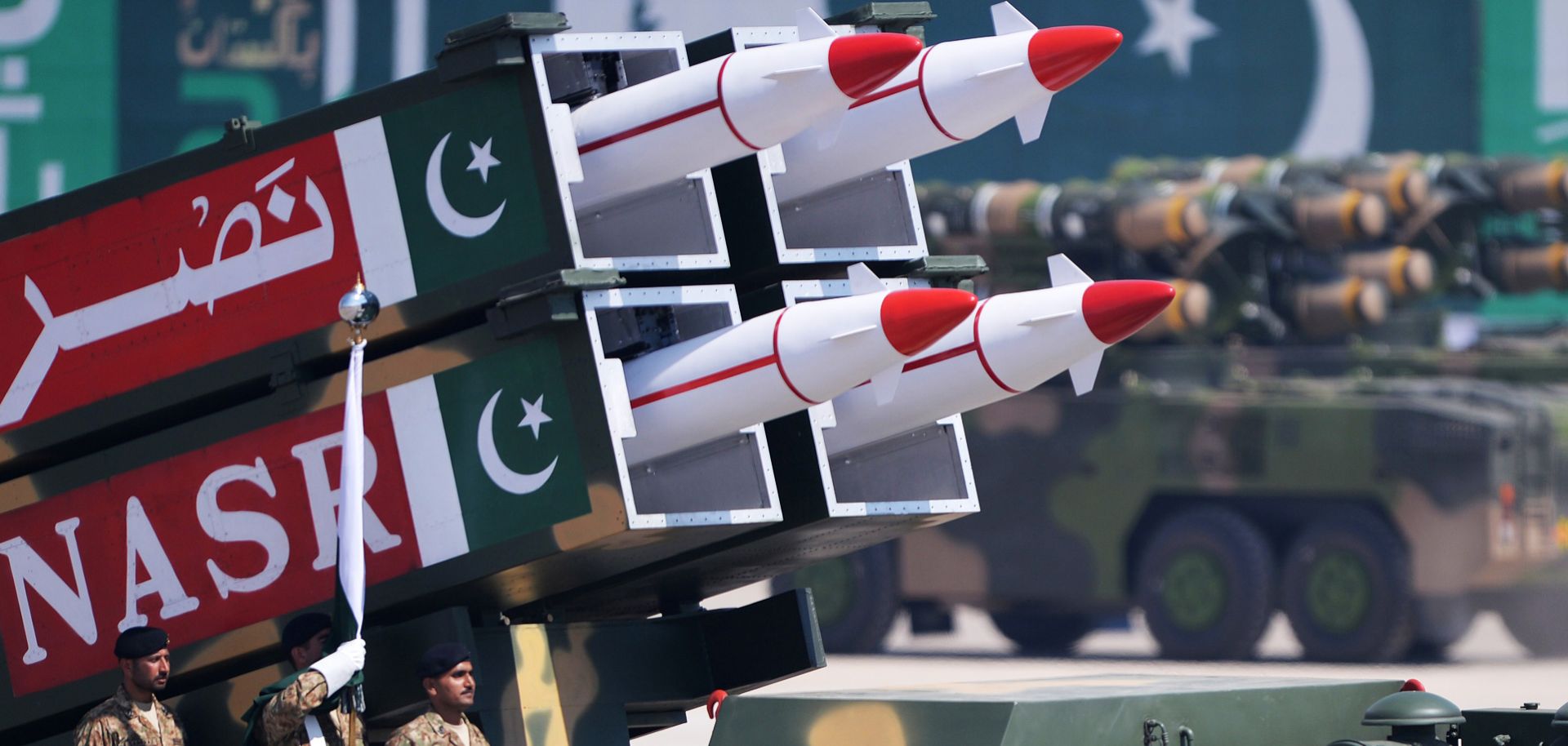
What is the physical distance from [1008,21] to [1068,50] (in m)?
0.27

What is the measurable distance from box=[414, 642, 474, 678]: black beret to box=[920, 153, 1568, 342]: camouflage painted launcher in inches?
421

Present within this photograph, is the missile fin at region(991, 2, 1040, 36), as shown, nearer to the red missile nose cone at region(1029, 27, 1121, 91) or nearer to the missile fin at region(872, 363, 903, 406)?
the red missile nose cone at region(1029, 27, 1121, 91)

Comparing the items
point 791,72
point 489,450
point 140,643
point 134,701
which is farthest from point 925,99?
point 134,701

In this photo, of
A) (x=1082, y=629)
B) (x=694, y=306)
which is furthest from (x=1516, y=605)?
(x=694, y=306)

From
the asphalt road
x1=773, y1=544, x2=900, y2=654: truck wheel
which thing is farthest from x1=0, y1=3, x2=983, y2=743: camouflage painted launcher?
x1=773, y1=544, x2=900, y2=654: truck wheel

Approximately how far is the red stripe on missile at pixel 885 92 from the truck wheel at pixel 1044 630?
10587mm

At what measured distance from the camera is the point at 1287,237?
16.4 metres

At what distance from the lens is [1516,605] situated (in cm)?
1557

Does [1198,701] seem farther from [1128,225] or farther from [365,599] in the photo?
[1128,225]

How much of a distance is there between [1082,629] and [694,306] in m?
10.8

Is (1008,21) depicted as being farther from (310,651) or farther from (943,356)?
(310,651)

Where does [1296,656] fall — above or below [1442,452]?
below

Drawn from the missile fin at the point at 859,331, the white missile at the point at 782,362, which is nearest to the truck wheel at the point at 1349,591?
the white missile at the point at 782,362

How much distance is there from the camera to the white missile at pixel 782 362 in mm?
6547
